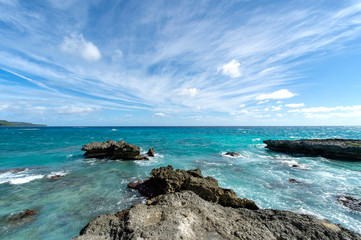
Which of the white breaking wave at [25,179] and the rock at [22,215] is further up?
A: the white breaking wave at [25,179]

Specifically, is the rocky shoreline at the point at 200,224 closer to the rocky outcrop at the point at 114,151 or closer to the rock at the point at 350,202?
the rock at the point at 350,202

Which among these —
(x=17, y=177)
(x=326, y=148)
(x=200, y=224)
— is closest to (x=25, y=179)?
(x=17, y=177)

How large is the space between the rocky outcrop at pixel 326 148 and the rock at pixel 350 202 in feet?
68.0

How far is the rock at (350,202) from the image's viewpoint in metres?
10.5

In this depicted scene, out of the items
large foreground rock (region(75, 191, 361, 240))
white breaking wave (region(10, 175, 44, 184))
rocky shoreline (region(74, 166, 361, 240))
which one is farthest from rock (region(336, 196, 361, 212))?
white breaking wave (region(10, 175, 44, 184))

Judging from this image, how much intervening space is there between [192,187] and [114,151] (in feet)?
58.7

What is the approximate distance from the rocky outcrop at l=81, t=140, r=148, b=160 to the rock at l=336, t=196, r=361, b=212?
21930mm

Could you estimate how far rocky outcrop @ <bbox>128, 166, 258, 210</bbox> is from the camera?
8586 millimetres

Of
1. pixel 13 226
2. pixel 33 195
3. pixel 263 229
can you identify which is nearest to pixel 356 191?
pixel 263 229

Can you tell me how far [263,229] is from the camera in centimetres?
545

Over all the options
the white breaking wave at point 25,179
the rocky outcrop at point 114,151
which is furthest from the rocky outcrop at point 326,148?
the white breaking wave at point 25,179

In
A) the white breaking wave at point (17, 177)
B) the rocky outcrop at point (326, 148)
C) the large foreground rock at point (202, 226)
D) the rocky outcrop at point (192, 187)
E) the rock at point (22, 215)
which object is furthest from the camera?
the rocky outcrop at point (326, 148)

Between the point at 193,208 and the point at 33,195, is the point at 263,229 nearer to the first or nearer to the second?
the point at 193,208

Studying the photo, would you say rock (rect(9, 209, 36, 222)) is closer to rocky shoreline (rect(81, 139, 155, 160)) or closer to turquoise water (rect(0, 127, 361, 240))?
turquoise water (rect(0, 127, 361, 240))
